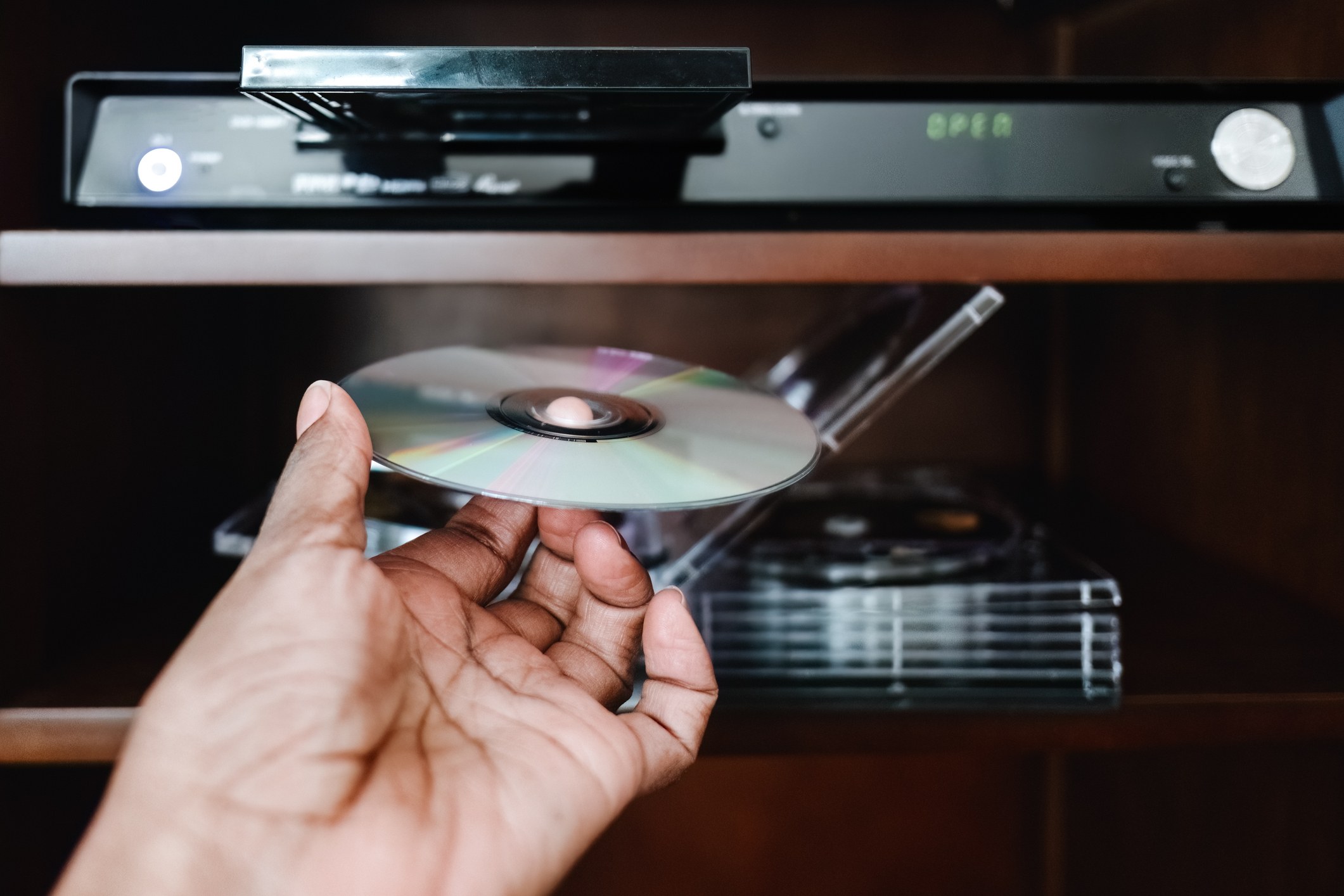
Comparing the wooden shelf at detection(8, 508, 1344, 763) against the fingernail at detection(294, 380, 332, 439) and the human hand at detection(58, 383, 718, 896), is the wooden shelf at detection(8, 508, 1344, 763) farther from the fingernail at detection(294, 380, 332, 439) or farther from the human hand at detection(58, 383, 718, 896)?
the fingernail at detection(294, 380, 332, 439)

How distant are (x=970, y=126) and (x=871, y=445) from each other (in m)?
0.45

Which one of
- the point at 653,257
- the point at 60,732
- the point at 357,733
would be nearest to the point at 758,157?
the point at 653,257

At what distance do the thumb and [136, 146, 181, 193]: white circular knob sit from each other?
19 cm

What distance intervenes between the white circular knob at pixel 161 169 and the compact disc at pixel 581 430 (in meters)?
0.16

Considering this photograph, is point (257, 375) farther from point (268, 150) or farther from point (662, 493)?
point (662, 493)

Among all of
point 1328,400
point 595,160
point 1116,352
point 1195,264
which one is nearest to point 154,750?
point 595,160

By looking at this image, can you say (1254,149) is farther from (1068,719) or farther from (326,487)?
(326,487)

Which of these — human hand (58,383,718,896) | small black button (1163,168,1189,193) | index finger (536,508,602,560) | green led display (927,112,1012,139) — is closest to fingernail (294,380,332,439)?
human hand (58,383,718,896)

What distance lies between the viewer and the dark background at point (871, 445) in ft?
1.58

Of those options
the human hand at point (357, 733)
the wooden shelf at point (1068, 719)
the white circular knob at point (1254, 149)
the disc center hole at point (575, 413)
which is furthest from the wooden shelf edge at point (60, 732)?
the white circular knob at point (1254, 149)

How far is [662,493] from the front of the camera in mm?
359

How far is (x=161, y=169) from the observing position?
0.46 metres

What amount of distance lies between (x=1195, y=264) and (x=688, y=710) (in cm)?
36

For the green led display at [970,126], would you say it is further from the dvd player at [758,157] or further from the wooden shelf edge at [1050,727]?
the wooden shelf edge at [1050,727]
